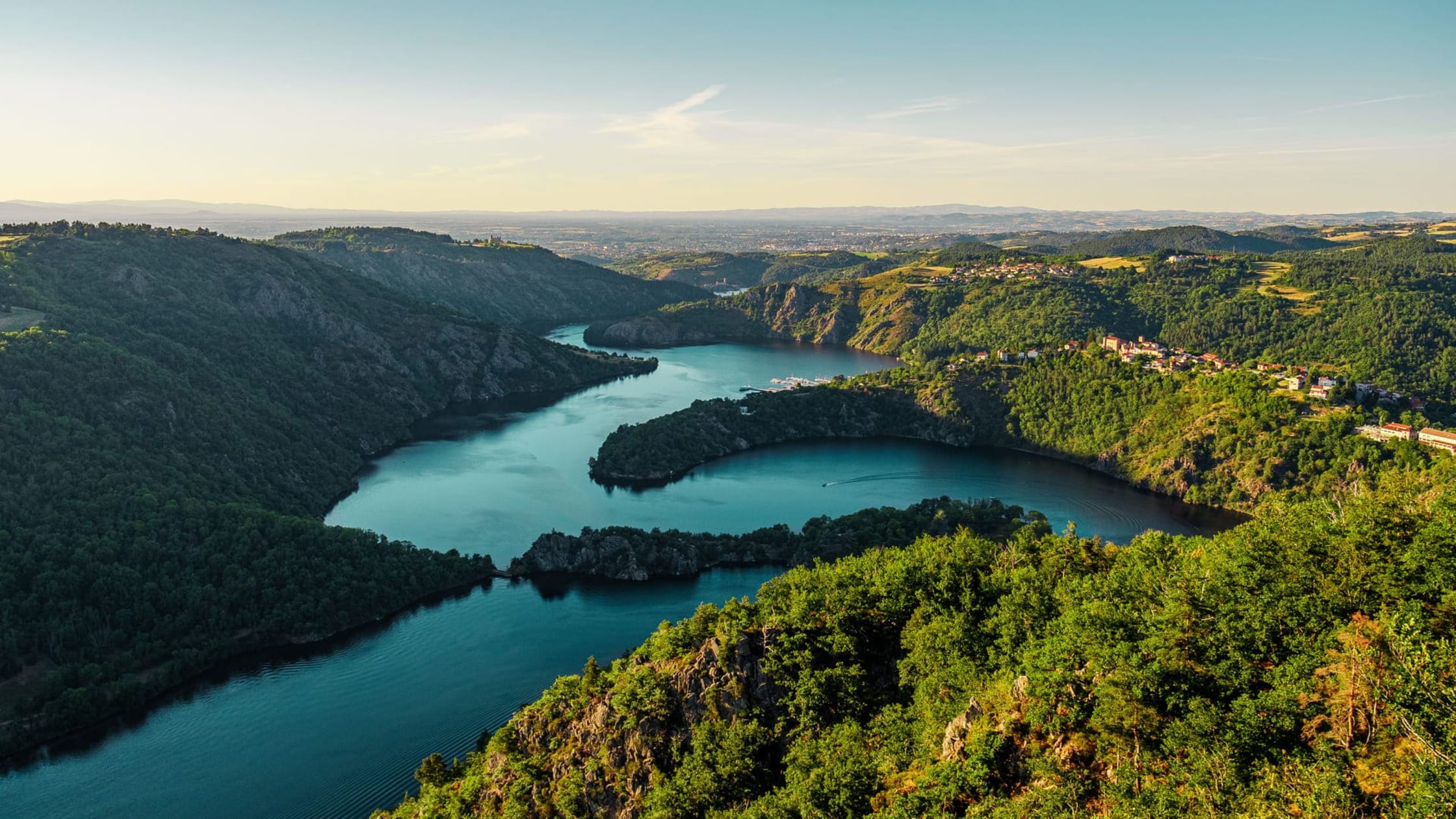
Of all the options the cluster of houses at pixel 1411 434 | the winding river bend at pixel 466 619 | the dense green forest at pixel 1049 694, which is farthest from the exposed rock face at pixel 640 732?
the cluster of houses at pixel 1411 434

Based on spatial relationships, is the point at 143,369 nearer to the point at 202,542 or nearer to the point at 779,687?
the point at 202,542

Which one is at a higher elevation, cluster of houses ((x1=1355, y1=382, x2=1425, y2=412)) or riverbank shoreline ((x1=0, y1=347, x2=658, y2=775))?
cluster of houses ((x1=1355, y1=382, x2=1425, y2=412))

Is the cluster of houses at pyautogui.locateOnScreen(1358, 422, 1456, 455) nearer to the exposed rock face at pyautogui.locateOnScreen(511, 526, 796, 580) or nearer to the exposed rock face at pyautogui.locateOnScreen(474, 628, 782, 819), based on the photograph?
the exposed rock face at pyautogui.locateOnScreen(511, 526, 796, 580)

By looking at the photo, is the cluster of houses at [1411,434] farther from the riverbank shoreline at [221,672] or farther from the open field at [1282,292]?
the riverbank shoreline at [221,672]

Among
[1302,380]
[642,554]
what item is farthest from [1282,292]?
[642,554]

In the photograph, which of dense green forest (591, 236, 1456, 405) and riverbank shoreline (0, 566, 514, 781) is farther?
dense green forest (591, 236, 1456, 405)

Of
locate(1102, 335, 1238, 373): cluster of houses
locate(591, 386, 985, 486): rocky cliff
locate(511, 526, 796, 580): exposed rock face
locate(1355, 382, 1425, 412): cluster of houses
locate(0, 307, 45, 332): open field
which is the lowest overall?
locate(511, 526, 796, 580): exposed rock face

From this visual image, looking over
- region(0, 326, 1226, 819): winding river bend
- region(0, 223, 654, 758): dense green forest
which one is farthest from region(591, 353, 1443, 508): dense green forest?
region(0, 223, 654, 758): dense green forest

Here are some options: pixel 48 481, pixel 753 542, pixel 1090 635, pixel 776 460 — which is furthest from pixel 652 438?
pixel 1090 635
